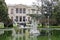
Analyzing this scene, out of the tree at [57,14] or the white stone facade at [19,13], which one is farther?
the white stone facade at [19,13]

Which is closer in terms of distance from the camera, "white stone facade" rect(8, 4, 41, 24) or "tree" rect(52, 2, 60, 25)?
"tree" rect(52, 2, 60, 25)

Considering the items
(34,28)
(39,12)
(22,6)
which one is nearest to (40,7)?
(39,12)

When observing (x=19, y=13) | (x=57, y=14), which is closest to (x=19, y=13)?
(x=19, y=13)

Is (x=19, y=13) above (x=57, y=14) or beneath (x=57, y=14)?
above

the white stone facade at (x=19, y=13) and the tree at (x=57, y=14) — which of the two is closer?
the tree at (x=57, y=14)

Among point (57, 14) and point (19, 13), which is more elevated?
point (19, 13)

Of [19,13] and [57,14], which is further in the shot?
[19,13]

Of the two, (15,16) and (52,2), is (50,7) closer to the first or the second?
(52,2)

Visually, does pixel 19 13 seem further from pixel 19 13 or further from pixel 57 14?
pixel 57 14

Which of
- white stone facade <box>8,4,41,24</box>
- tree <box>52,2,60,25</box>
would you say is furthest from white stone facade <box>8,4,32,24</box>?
tree <box>52,2,60,25</box>

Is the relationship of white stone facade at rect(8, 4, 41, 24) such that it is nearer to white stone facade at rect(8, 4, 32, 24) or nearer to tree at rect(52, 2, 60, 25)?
white stone facade at rect(8, 4, 32, 24)

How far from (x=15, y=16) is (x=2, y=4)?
16.6 m

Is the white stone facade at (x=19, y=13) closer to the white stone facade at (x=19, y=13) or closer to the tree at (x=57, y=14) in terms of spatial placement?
the white stone facade at (x=19, y=13)

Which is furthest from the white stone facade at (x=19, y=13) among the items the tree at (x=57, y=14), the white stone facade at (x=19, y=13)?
the tree at (x=57, y=14)
